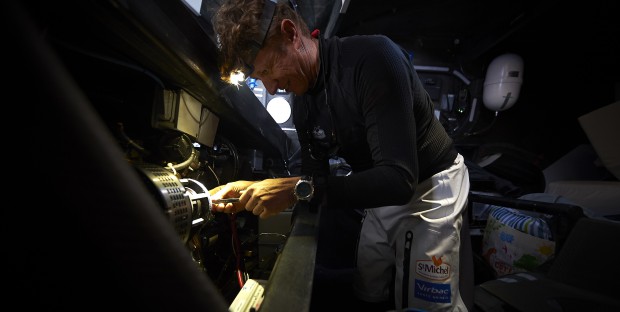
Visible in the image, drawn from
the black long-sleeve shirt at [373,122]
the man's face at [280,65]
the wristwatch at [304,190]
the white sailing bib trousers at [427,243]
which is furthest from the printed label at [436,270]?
the man's face at [280,65]

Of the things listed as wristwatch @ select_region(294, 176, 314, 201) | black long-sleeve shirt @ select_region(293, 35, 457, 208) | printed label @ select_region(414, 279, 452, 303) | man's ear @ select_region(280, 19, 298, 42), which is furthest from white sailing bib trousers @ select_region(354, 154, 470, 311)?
man's ear @ select_region(280, 19, 298, 42)

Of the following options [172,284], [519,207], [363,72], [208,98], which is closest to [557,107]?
[519,207]

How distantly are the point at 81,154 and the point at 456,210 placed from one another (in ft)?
4.05

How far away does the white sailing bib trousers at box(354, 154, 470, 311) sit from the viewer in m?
0.99

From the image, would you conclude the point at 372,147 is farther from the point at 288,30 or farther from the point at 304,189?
the point at 288,30

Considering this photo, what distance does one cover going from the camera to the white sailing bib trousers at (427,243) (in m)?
0.99

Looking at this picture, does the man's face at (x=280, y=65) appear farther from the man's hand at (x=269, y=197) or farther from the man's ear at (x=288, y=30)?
the man's hand at (x=269, y=197)

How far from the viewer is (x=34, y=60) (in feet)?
0.61

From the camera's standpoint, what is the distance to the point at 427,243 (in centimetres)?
103

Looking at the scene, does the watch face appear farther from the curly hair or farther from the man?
the curly hair

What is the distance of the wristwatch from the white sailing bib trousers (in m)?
0.55

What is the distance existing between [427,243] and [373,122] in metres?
0.59

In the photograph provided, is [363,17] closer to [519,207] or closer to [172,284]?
[519,207]

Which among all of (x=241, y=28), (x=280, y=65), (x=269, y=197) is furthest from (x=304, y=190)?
(x=241, y=28)
